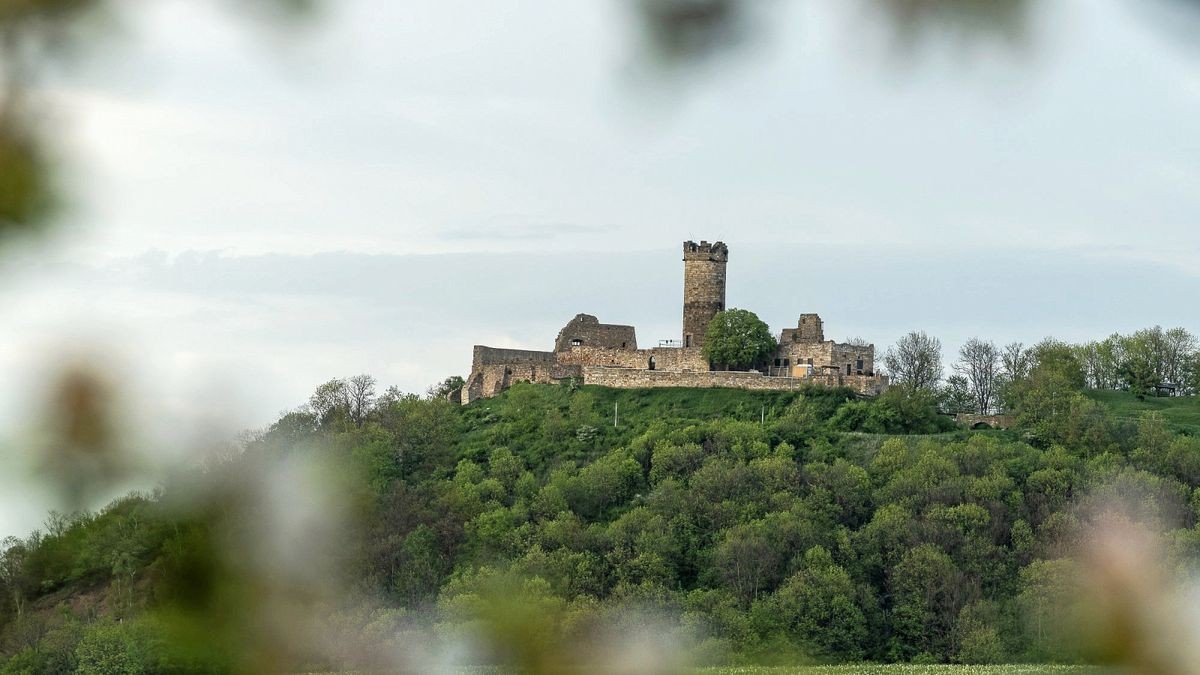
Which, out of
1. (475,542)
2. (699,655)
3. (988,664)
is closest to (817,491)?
(475,542)

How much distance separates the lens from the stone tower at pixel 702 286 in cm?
6378

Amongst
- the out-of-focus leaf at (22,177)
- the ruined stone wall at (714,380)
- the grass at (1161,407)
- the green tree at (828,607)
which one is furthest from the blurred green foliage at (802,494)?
the out-of-focus leaf at (22,177)

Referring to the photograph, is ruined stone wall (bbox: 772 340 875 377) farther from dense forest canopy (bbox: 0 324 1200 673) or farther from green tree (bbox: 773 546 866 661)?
green tree (bbox: 773 546 866 661)

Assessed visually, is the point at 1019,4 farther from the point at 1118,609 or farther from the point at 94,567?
the point at 94,567

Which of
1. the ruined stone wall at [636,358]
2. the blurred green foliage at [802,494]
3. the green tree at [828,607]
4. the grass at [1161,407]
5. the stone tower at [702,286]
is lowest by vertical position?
the green tree at [828,607]

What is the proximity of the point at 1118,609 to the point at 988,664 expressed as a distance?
105ft

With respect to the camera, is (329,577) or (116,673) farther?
(116,673)

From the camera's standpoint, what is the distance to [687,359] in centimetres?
6222

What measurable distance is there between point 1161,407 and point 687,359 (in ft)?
87.2

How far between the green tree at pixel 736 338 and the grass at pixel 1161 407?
59.2 feet

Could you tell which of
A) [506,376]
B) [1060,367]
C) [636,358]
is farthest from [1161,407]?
[506,376]

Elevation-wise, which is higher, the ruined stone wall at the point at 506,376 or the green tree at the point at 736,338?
the green tree at the point at 736,338

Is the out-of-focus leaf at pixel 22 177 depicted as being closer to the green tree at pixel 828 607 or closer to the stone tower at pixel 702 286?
the green tree at pixel 828 607

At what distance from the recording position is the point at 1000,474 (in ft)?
194
